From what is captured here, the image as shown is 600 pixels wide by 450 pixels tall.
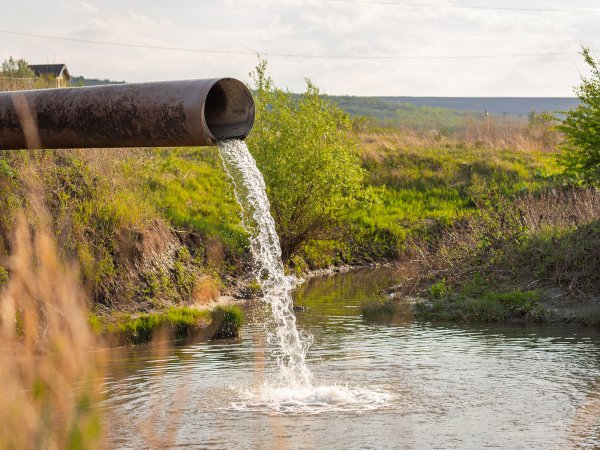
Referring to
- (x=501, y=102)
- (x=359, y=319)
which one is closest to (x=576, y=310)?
(x=359, y=319)

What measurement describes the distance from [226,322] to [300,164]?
10046mm

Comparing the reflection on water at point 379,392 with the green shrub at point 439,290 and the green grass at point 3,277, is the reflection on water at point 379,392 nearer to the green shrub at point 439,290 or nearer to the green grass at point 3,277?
the green grass at point 3,277

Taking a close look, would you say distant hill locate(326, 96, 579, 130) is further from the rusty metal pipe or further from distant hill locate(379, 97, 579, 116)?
the rusty metal pipe

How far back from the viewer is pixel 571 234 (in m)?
20.8

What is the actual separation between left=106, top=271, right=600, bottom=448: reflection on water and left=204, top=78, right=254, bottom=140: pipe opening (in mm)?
3136

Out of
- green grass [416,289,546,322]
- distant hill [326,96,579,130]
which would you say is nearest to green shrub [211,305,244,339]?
green grass [416,289,546,322]

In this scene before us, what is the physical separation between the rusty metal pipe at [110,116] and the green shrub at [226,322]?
10.4 metres

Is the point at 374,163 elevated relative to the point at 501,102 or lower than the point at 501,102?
lower

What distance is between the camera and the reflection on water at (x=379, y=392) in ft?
31.2

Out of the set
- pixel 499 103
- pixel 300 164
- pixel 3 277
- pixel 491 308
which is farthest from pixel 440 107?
pixel 3 277

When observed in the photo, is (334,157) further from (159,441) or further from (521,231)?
(159,441)

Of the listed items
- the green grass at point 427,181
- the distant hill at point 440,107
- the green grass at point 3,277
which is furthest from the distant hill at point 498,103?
the green grass at point 3,277

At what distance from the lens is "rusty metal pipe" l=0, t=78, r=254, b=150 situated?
20.8ft

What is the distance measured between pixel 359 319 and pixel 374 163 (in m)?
23.0
